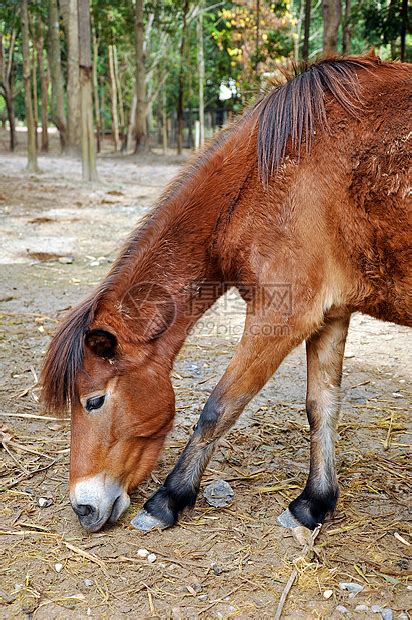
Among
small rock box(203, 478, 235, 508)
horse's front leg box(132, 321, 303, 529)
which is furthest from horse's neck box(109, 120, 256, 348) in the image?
small rock box(203, 478, 235, 508)

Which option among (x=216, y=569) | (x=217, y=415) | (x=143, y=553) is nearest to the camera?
(x=216, y=569)

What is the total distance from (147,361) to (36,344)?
2651mm

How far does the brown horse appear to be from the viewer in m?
2.87

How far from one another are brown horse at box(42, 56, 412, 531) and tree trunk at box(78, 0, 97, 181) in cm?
1136

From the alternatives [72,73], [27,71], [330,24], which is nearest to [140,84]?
[72,73]

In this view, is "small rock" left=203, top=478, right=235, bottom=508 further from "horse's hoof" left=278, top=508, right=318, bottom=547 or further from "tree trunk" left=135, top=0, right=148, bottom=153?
"tree trunk" left=135, top=0, right=148, bottom=153

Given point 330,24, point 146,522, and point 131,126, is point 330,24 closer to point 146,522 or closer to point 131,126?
point 146,522

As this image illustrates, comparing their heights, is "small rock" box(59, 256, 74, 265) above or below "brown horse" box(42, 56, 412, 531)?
below

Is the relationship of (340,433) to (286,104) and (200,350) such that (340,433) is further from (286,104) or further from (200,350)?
(286,104)

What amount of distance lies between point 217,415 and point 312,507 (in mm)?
710

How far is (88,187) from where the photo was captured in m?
15.0

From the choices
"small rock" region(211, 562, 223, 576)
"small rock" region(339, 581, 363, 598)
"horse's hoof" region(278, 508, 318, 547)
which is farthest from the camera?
"horse's hoof" region(278, 508, 318, 547)

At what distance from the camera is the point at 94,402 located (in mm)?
3023

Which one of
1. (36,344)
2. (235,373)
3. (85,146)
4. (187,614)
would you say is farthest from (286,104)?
(85,146)
